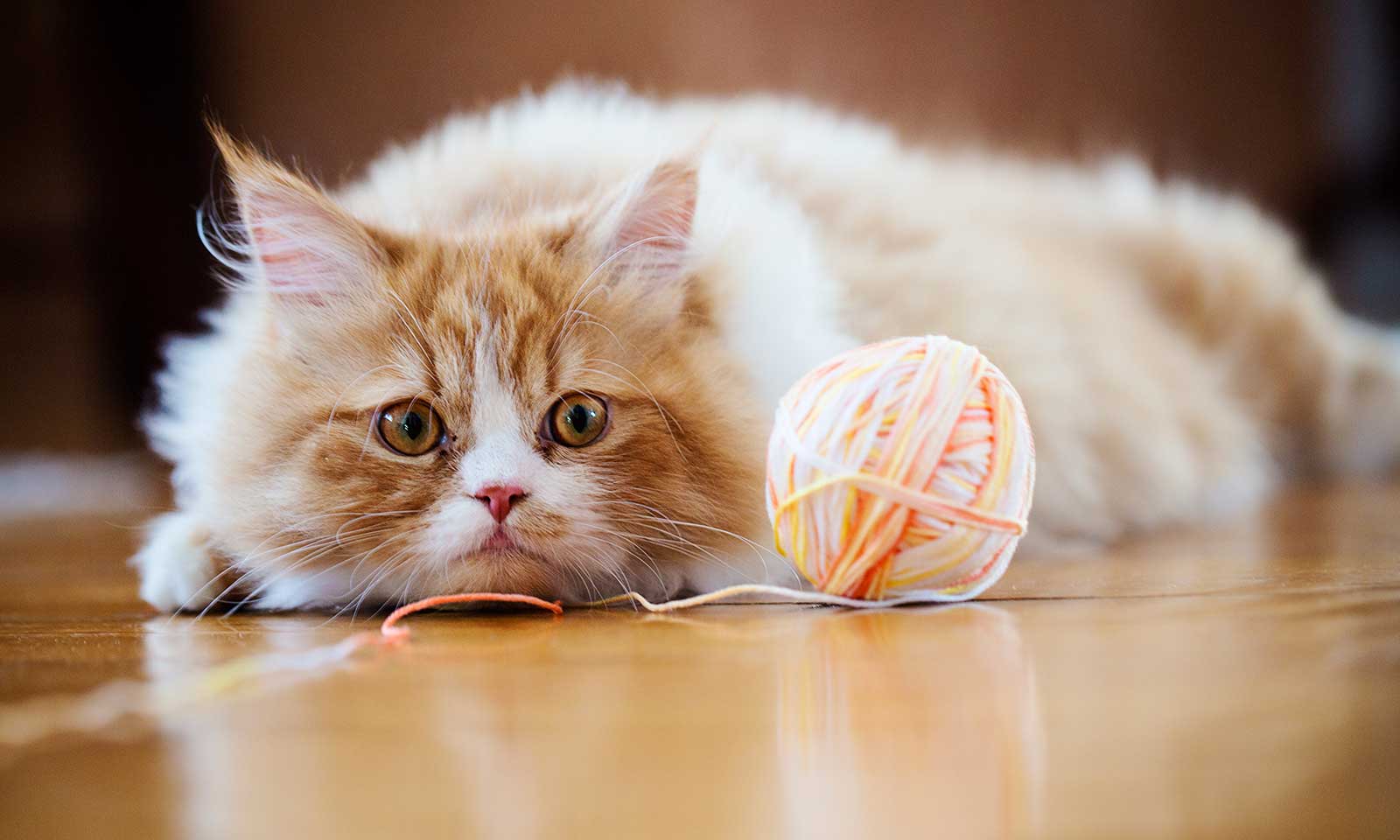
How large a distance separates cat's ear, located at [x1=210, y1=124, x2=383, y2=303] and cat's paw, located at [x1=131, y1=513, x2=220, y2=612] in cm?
29

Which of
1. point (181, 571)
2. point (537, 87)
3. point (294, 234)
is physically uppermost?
point (537, 87)

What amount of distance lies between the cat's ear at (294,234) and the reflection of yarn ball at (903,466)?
48 centimetres

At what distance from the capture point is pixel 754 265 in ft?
4.50

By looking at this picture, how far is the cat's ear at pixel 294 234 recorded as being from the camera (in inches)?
46.6

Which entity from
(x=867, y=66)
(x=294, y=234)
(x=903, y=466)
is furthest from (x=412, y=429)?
(x=867, y=66)

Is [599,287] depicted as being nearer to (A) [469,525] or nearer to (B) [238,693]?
(A) [469,525]

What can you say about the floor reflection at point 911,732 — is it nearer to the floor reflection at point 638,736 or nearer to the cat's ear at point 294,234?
the floor reflection at point 638,736

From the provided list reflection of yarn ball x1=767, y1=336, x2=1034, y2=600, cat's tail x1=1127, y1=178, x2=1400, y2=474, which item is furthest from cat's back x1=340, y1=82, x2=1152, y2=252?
cat's tail x1=1127, y1=178, x2=1400, y2=474

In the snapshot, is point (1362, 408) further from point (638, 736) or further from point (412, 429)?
point (638, 736)

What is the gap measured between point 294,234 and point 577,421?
0.37m

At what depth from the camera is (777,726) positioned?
2.42 feet

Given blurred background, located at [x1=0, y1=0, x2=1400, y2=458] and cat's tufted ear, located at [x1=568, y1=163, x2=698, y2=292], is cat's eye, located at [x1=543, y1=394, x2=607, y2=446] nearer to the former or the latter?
cat's tufted ear, located at [x1=568, y1=163, x2=698, y2=292]

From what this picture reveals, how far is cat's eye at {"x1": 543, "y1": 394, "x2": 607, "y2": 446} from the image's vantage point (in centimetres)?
114

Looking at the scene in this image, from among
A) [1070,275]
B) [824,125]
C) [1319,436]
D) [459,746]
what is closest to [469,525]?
[459,746]
